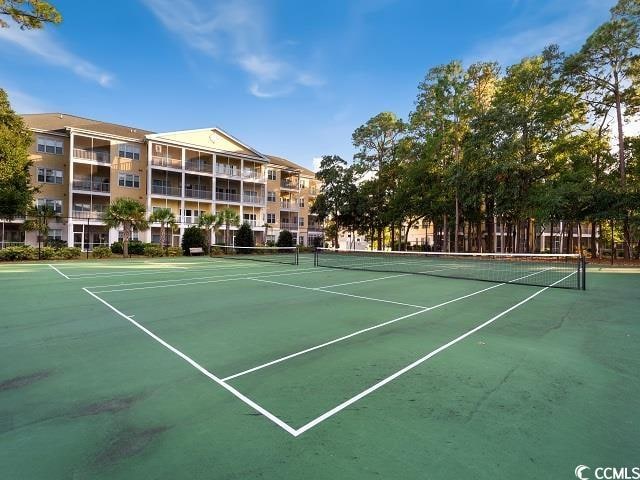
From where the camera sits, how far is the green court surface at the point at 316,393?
3186mm

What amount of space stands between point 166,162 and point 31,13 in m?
36.7

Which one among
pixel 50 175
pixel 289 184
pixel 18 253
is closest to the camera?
pixel 18 253

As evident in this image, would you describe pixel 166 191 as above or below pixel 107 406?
above

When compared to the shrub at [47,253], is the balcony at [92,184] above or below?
above

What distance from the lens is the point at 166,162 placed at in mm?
44125

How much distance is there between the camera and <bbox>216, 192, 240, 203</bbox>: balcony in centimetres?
4897

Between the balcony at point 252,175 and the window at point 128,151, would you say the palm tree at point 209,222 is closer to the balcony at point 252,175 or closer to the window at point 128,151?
the window at point 128,151

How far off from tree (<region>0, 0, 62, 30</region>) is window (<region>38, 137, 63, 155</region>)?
36740 millimetres

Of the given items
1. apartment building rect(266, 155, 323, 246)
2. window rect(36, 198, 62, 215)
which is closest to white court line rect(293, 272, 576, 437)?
window rect(36, 198, 62, 215)

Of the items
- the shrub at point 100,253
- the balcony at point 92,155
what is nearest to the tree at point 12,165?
the shrub at point 100,253

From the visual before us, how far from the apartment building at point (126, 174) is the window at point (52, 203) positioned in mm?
87

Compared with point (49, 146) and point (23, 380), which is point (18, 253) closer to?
point (49, 146)

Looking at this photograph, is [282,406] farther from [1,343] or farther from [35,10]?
[35,10]

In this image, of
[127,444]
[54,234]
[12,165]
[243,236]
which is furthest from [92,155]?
[127,444]
